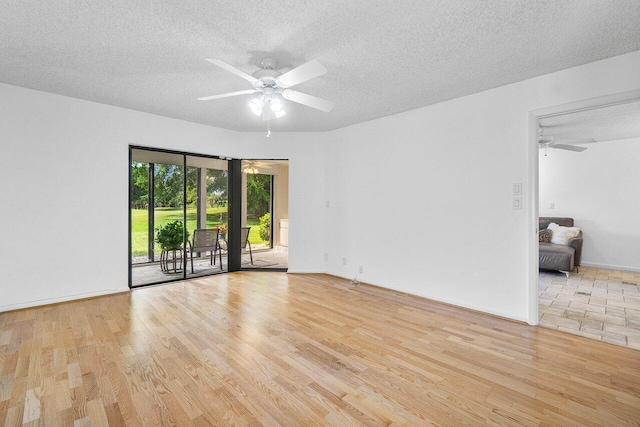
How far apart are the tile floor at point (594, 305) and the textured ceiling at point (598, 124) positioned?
232 cm

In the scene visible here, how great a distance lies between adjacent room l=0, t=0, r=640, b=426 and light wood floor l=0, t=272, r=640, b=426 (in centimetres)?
2

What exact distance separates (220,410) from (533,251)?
3.21 m

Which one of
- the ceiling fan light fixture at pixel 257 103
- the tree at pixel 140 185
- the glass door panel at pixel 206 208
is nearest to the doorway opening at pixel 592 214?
the ceiling fan light fixture at pixel 257 103

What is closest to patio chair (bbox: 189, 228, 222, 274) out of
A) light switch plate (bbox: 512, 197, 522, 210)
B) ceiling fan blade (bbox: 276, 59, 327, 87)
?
ceiling fan blade (bbox: 276, 59, 327, 87)

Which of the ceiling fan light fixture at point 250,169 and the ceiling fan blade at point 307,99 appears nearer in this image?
the ceiling fan blade at point 307,99

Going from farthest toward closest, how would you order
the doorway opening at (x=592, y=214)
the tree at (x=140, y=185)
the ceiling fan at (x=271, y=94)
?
the tree at (x=140, y=185)
the doorway opening at (x=592, y=214)
the ceiling fan at (x=271, y=94)

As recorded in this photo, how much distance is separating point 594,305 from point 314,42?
445 cm

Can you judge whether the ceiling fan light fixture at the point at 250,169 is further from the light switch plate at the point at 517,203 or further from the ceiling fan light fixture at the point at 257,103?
the light switch plate at the point at 517,203

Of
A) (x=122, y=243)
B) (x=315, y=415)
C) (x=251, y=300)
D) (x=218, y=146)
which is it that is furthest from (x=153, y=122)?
(x=315, y=415)

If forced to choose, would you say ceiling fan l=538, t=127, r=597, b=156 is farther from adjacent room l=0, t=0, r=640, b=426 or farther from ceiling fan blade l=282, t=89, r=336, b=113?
ceiling fan blade l=282, t=89, r=336, b=113

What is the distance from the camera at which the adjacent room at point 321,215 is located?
1.95 meters

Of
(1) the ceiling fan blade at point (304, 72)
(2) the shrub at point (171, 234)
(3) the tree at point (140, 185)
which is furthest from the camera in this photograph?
(2) the shrub at point (171, 234)

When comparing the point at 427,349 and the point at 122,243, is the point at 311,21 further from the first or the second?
the point at 122,243

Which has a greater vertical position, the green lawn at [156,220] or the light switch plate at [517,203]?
the light switch plate at [517,203]
